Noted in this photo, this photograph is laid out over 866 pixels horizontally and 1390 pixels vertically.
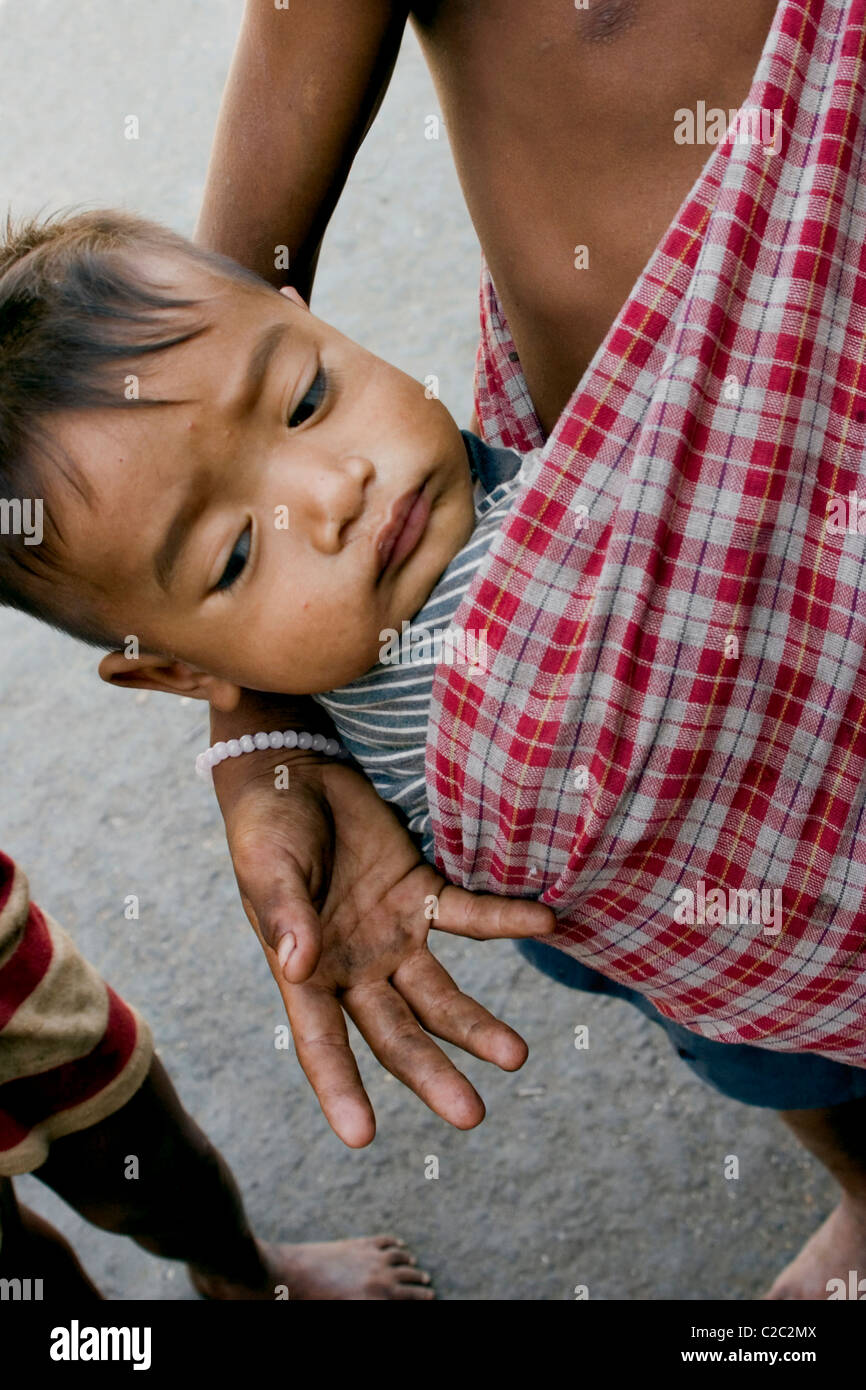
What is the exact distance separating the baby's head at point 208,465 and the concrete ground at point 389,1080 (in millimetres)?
65

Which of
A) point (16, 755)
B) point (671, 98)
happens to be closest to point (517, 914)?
point (671, 98)

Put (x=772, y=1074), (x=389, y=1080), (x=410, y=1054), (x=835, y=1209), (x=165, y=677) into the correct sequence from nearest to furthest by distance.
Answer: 1. (x=410, y=1054)
2. (x=165, y=677)
3. (x=772, y=1074)
4. (x=835, y=1209)
5. (x=389, y=1080)

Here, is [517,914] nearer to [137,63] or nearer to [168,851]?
[168,851]

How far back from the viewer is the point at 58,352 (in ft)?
3.45

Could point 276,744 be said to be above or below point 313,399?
below

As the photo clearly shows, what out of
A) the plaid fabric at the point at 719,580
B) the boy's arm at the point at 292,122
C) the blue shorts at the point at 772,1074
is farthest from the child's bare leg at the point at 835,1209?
the boy's arm at the point at 292,122

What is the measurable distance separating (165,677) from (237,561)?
0.19m

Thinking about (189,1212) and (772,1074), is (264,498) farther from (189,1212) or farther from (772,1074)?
(189,1212)

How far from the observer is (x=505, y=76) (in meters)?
1.12

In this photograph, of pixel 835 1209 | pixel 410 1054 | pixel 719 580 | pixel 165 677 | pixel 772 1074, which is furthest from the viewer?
pixel 835 1209

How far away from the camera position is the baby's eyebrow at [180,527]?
3.45 ft

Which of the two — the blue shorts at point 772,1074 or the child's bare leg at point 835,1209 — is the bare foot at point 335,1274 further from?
the blue shorts at point 772,1074

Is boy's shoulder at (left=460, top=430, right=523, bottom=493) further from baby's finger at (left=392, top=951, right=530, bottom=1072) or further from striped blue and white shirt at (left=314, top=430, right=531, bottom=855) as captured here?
baby's finger at (left=392, top=951, right=530, bottom=1072)

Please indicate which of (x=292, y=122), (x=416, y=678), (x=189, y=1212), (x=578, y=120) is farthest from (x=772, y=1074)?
(x=292, y=122)
